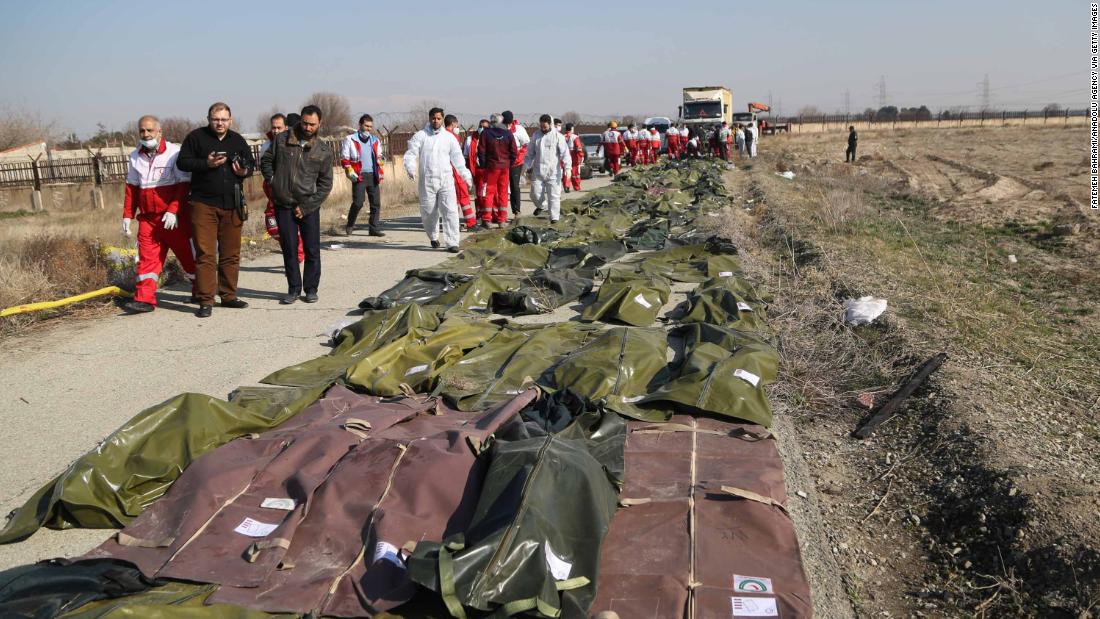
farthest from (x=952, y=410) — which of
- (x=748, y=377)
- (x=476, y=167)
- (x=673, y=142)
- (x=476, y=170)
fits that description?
(x=673, y=142)

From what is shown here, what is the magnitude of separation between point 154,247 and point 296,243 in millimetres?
1279

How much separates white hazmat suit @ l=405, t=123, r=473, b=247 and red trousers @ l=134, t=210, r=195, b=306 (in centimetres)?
338

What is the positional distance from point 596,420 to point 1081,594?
91.4 inches

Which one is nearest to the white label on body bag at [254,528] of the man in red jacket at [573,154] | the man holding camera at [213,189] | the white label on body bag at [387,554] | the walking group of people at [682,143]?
the white label on body bag at [387,554]

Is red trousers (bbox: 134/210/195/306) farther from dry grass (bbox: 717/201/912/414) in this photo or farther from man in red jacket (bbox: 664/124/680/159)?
man in red jacket (bbox: 664/124/680/159)

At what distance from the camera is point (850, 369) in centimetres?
596

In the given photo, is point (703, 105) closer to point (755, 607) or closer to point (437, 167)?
point (437, 167)

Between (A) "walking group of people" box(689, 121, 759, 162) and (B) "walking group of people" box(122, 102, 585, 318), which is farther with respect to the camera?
(A) "walking group of people" box(689, 121, 759, 162)

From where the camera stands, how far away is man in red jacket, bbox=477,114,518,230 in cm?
1288

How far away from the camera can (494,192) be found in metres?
13.4

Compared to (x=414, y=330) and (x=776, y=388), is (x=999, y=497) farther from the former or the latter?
(x=414, y=330)

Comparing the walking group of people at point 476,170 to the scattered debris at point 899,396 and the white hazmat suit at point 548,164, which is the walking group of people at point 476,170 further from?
the scattered debris at point 899,396

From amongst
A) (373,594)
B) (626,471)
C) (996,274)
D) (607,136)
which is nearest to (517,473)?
(373,594)

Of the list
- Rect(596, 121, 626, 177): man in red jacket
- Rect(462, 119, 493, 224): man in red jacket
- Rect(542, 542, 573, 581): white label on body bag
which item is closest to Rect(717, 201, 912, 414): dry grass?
Rect(542, 542, 573, 581): white label on body bag
